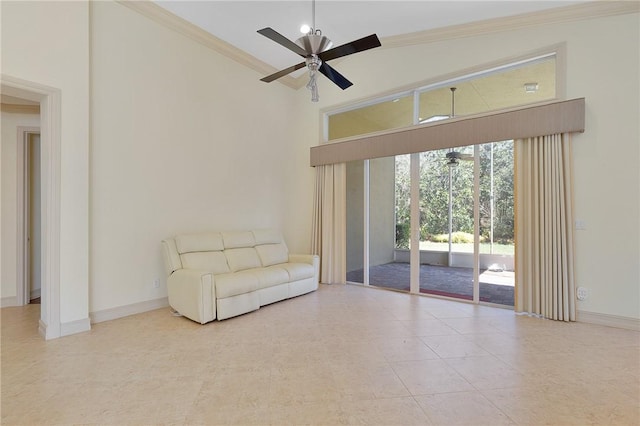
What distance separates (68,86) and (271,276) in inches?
121

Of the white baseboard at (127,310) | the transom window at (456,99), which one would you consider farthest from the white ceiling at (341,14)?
the white baseboard at (127,310)

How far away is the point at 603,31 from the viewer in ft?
11.0

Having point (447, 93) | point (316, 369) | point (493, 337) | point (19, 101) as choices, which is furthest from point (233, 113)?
point (493, 337)

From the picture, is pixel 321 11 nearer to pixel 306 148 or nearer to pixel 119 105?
pixel 306 148

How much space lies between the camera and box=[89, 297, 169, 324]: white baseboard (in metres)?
3.36

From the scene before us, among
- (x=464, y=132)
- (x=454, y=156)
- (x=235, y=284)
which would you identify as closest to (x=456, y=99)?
(x=464, y=132)

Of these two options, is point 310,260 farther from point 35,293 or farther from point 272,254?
point 35,293

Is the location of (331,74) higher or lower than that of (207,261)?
higher

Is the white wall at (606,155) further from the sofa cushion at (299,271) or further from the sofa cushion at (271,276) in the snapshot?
the sofa cushion at (271,276)

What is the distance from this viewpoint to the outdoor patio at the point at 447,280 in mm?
4336

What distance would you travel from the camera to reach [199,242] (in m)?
4.05

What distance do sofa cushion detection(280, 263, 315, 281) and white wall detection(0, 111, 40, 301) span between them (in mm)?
3604

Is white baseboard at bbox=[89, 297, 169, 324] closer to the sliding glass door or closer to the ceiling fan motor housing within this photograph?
the sliding glass door

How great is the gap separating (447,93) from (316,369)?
4.19 m
